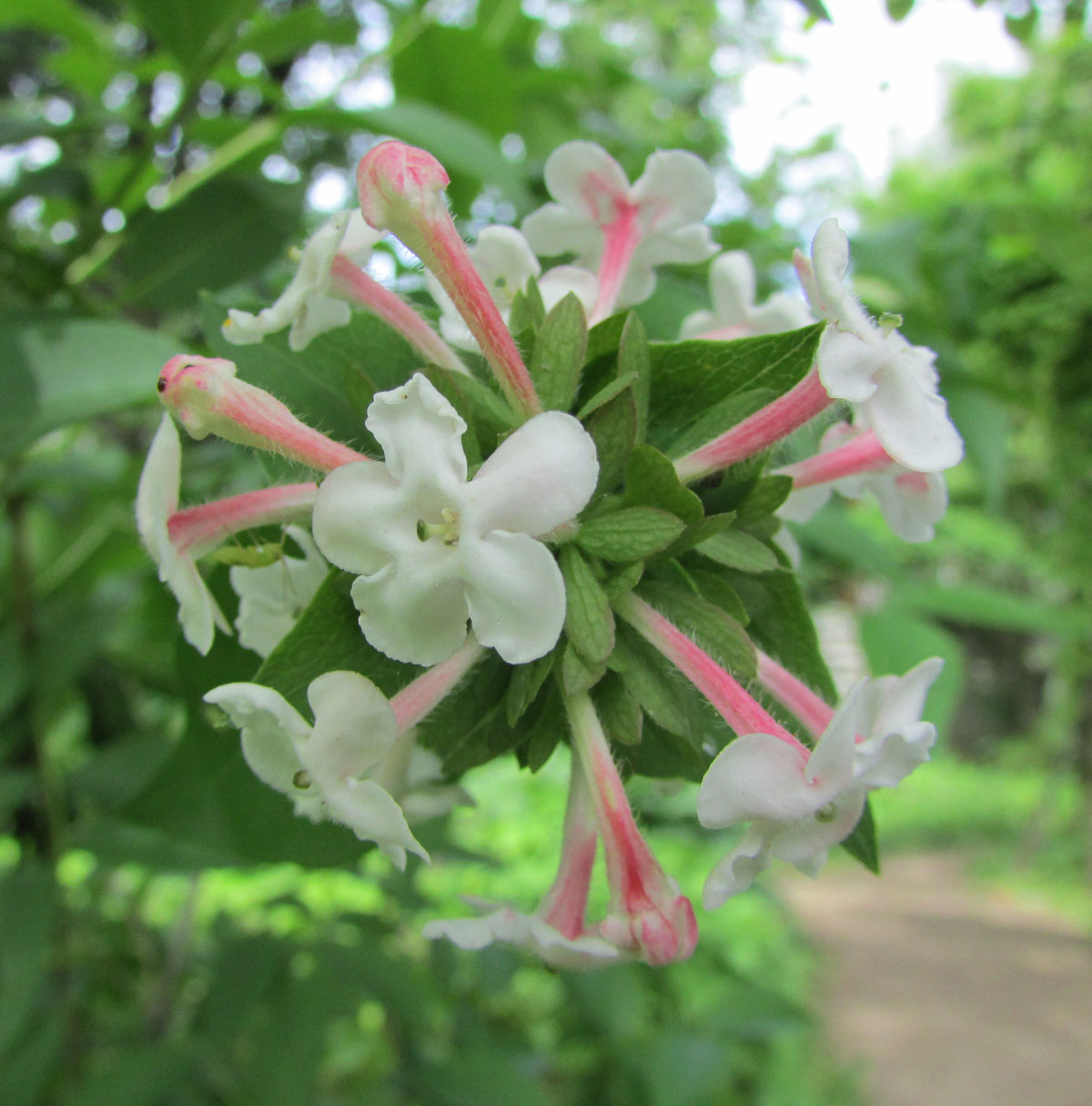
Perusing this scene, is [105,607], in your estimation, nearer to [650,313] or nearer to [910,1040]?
Result: [650,313]

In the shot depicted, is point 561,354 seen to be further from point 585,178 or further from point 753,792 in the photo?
point 753,792

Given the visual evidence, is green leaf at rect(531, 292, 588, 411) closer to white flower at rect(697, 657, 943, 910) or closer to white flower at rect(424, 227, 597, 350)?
white flower at rect(424, 227, 597, 350)

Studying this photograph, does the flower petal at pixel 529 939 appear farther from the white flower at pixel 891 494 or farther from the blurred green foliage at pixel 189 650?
the white flower at pixel 891 494

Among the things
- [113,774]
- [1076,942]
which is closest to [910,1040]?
[1076,942]

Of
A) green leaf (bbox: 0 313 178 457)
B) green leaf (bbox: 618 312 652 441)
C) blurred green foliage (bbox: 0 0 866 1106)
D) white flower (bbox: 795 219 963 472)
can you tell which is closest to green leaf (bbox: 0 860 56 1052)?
blurred green foliage (bbox: 0 0 866 1106)

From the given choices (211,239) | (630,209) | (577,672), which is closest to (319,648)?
(577,672)

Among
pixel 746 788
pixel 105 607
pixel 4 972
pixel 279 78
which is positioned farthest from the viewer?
pixel 279 78
